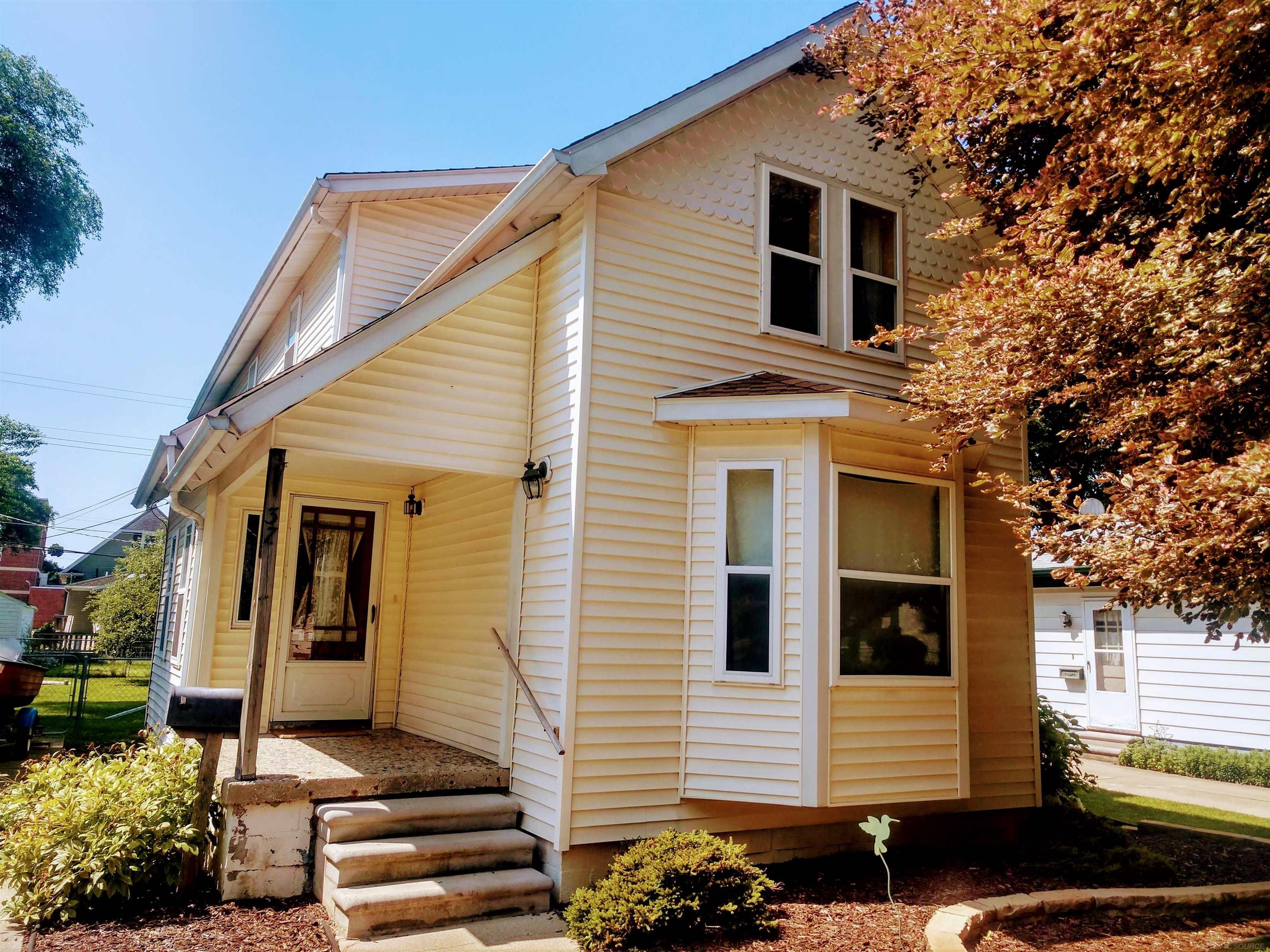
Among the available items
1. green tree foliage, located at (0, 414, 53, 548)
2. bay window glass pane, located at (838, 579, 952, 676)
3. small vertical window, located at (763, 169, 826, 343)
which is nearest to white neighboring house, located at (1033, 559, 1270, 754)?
bay window glass pane, located at (838, 579, 952, 676)

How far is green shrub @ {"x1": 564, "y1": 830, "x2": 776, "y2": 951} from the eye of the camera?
4.95m

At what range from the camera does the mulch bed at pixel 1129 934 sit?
5.16 metres

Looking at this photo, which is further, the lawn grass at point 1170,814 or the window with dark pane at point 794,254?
the lawn grass at point 1170,814

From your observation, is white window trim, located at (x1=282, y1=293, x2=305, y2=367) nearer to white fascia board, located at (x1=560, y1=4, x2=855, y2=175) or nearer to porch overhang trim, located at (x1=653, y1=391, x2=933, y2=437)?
white fascia board, located at (x1=560, y1=4, x2=855, y2=175)

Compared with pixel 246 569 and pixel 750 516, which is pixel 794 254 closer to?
pixel 750 516

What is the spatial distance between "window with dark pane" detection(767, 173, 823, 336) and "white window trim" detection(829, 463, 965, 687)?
5.66 feet

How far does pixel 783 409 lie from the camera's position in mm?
6438

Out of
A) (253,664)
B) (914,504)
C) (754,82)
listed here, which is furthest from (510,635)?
(754,82)

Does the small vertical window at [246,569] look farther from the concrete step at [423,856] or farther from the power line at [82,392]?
the power line at [82,392]

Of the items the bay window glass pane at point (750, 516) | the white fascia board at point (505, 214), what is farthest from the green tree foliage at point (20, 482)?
the bay window glass pane at point (750, 516)

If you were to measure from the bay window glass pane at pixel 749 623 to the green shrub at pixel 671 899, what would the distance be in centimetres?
139

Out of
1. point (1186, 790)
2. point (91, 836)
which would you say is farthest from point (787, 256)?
point (1186, 790)

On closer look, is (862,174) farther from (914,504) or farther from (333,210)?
(333,210)

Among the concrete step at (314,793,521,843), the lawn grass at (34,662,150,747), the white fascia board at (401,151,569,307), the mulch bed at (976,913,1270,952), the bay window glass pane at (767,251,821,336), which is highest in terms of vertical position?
the white fascia board at (401,151,569,307)
